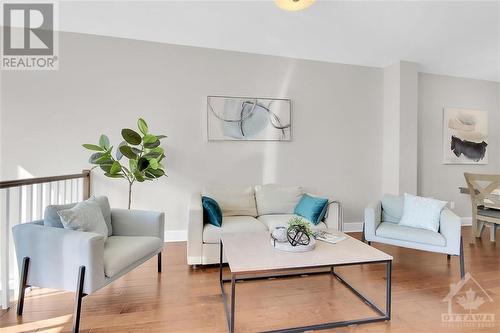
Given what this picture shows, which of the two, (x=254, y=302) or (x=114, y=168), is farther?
(x=114, y=168)

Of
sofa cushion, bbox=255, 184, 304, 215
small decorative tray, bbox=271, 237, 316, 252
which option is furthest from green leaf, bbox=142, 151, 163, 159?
small decorative tray, bbox=271, 237, 316, 252

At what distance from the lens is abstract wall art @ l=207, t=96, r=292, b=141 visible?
11.7 ft

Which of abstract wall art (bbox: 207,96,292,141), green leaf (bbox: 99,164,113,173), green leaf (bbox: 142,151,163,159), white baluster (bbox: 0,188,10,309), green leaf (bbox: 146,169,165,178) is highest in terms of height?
abstract wall art (bbox: 207,96,292,141)

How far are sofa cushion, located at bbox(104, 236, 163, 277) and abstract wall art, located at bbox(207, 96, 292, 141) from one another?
1.69m

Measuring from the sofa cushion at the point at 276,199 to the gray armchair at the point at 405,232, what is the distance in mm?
896

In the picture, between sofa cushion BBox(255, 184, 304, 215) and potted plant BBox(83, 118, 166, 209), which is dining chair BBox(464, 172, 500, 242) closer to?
sofa cushion BBox(255, 184, 304, 215)

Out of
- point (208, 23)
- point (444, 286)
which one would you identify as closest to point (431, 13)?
point (208, 23)

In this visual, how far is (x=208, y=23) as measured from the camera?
9.89 ft

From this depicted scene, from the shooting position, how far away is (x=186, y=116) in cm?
353

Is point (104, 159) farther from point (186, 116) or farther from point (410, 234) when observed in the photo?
point (410, 234)

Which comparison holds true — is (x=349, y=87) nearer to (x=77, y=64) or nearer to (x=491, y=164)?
(x=491, y=164)

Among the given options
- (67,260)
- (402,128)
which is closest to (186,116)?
(67,260)

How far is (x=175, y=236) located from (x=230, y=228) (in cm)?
119

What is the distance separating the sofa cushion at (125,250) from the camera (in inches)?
71.8
